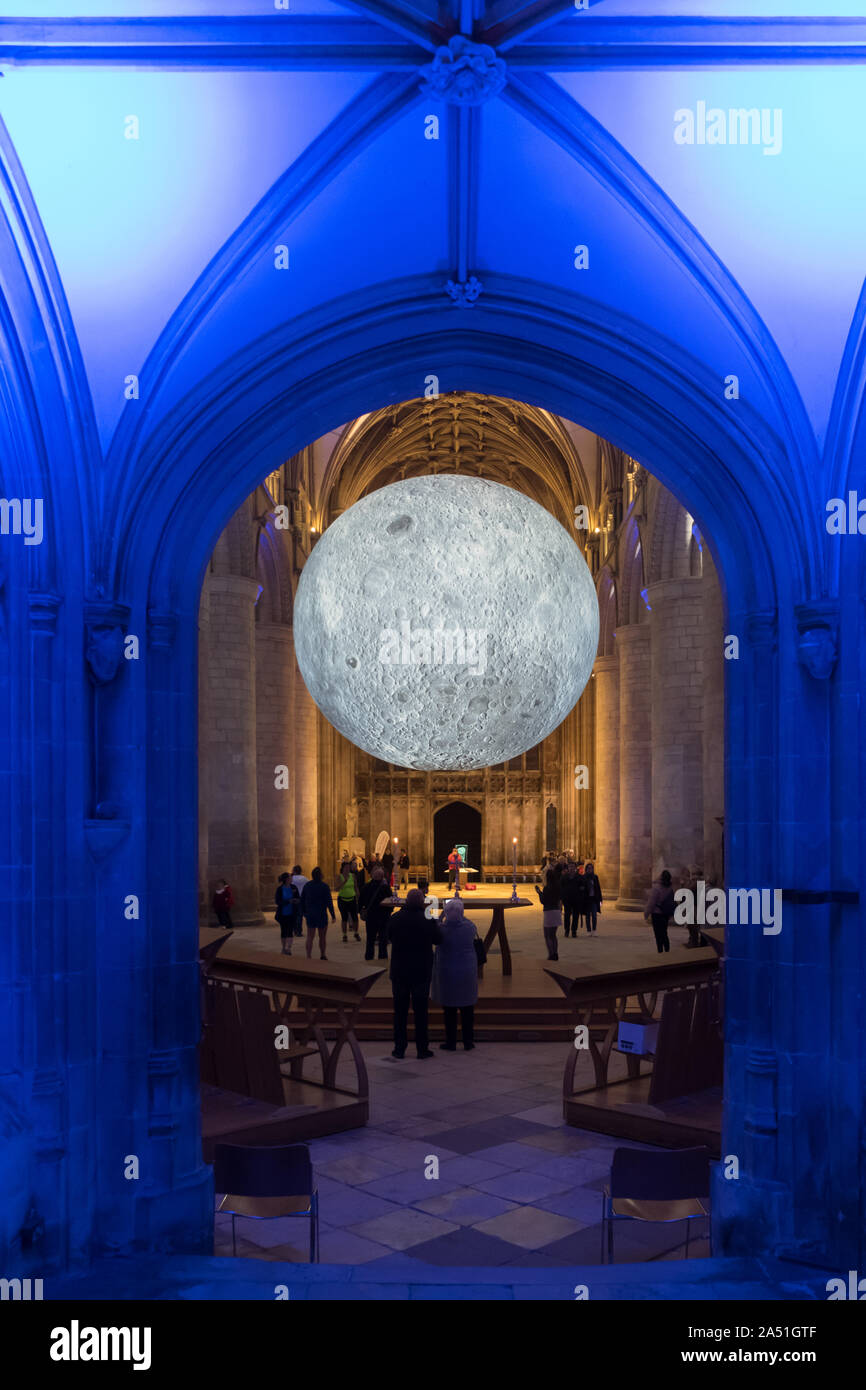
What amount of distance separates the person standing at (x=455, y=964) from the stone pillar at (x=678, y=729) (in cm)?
891

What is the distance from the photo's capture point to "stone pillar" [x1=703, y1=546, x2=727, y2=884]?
1457 cm

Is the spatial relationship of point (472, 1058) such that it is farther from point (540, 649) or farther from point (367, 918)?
point (540, 649)

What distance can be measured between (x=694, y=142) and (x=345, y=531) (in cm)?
259

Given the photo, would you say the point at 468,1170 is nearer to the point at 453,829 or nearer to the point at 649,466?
the point at 649,466

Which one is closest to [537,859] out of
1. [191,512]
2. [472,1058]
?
[472,1058]

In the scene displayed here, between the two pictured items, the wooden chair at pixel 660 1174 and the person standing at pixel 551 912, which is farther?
the person standing at pixel 551 912

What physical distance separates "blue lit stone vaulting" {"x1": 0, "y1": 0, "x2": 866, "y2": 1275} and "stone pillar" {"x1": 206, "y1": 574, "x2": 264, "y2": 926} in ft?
38.0

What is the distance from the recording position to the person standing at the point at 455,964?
897 centimetres

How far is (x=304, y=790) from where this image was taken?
21.8 metres

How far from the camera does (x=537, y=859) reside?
32.7 m

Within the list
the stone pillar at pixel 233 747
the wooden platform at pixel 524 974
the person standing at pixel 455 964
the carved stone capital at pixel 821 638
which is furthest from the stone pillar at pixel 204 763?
the carved stone capital at pixel 821 638

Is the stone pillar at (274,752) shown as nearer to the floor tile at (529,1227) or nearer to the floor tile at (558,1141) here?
the floor tile at (558,1141)

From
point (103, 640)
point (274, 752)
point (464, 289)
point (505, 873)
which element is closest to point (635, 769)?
point (274, 752)

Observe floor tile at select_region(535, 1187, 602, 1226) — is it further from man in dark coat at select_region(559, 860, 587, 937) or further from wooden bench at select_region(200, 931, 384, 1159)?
man in dark coat at select_region(559, 860, 587, 937)
